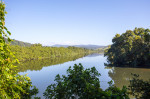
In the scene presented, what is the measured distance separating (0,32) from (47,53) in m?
112

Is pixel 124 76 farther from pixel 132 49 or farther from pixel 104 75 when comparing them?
pixel 132 49

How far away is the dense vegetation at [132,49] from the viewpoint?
39.0 metres

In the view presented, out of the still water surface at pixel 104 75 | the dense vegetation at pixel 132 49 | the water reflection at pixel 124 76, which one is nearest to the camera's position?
the still water surface at pixel 104 75

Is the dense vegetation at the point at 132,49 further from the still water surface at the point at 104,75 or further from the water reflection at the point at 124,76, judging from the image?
the water reflection at the point at 124,76

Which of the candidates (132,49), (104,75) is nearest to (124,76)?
(104,75)

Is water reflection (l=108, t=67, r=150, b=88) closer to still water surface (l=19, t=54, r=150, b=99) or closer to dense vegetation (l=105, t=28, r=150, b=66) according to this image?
still water surface (l=19, t=54, r=150, b=99)

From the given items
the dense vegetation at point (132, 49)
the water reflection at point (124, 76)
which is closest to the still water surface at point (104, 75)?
the water reflection at point (124, 76)

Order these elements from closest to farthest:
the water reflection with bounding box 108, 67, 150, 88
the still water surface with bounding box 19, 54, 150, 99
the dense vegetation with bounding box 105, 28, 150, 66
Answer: the still water surface with bounding box 19, 54, 150, 99 < the water reflection with bounding box 108, 67, 150, 88 < the dense vegetation with bounding box 105, 28, 150, 66

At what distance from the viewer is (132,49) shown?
43031mm

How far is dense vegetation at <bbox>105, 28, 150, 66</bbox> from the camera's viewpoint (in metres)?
39.0

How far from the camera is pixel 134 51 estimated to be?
137 ft

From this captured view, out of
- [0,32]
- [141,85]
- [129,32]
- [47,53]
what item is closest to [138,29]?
[129,32]

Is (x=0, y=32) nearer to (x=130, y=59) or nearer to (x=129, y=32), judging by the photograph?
(x=130, y=59)

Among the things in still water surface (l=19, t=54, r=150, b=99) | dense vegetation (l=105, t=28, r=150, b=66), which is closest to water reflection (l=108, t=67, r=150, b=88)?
still water surface (l=19, t=54, r=150, b=99)
